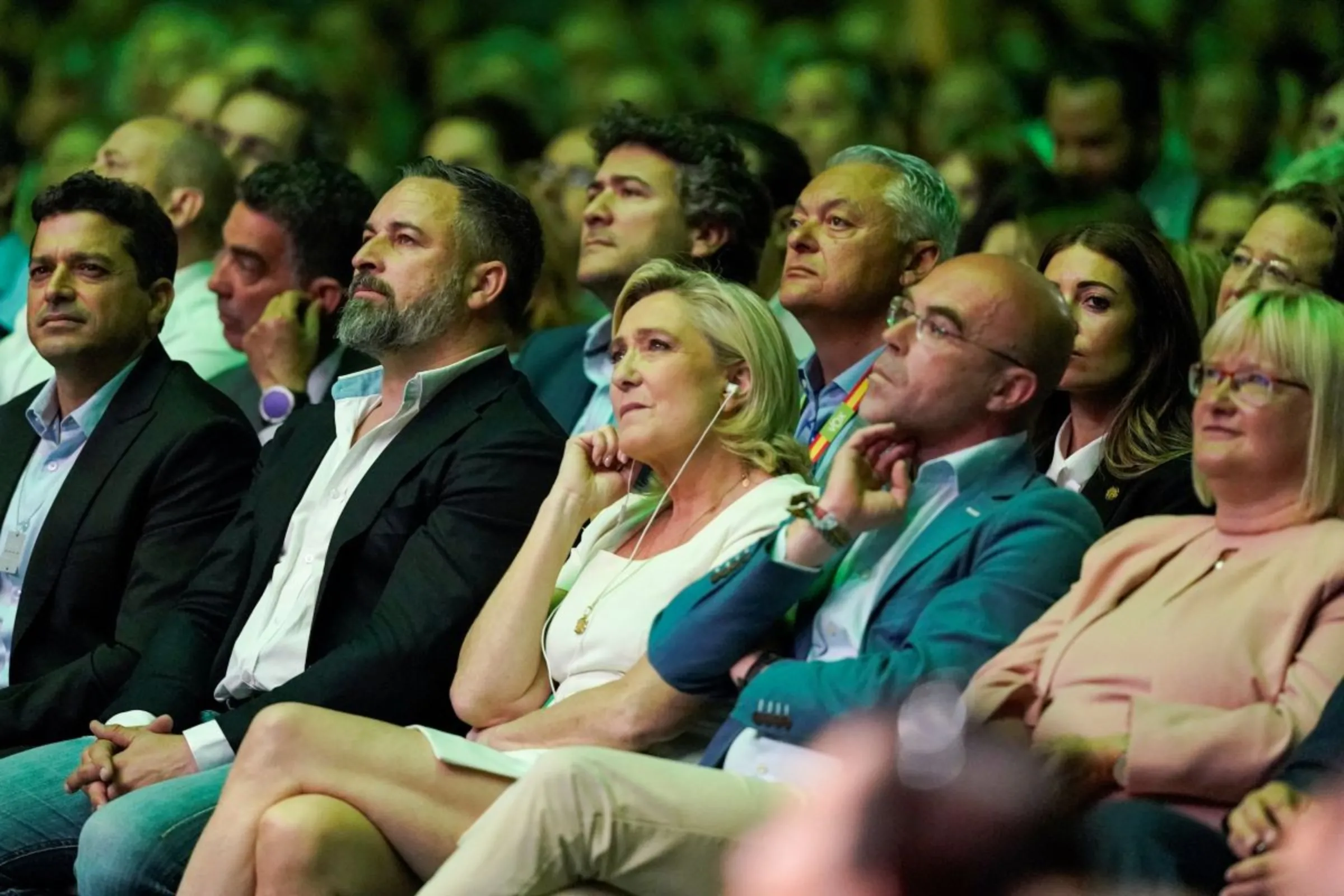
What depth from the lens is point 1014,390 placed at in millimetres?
2965

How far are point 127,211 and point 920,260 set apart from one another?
56.2 inches

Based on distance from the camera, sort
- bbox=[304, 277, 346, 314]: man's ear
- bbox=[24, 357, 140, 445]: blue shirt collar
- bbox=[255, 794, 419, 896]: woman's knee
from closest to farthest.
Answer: bbox=[255, 794, 419, 896]: woman's knee
bbox=[24, 357, 140, 445]: blue shirt collar
bbox=[304, 277, 346, 314]: man's ear

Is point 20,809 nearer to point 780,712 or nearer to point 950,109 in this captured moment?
point 780,712

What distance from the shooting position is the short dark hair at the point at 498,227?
3.82m

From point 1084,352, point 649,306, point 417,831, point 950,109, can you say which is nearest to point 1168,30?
point 950,109

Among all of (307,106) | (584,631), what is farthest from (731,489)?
(307,106)

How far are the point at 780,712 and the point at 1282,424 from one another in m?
0.68

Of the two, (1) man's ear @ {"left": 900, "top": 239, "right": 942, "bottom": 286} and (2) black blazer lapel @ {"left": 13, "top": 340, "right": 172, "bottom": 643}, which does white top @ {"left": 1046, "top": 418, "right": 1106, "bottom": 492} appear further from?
(2) black blazer lapel @ {"left": 13, "top": 340, "right": 172, "bottom": 643}

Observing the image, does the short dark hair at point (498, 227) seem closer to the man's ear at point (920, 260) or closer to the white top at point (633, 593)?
the man's ear at point (920, 260)

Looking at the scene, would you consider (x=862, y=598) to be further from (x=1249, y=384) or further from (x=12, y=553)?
(x=12, y=553)

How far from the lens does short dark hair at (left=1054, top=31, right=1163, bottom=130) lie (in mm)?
4910

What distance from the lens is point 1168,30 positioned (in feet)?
16.3

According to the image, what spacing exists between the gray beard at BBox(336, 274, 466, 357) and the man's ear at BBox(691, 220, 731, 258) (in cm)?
71

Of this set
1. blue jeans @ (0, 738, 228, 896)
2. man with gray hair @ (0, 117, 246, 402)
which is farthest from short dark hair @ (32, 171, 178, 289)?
blue jeans @ (0, 738, 228, 896)
